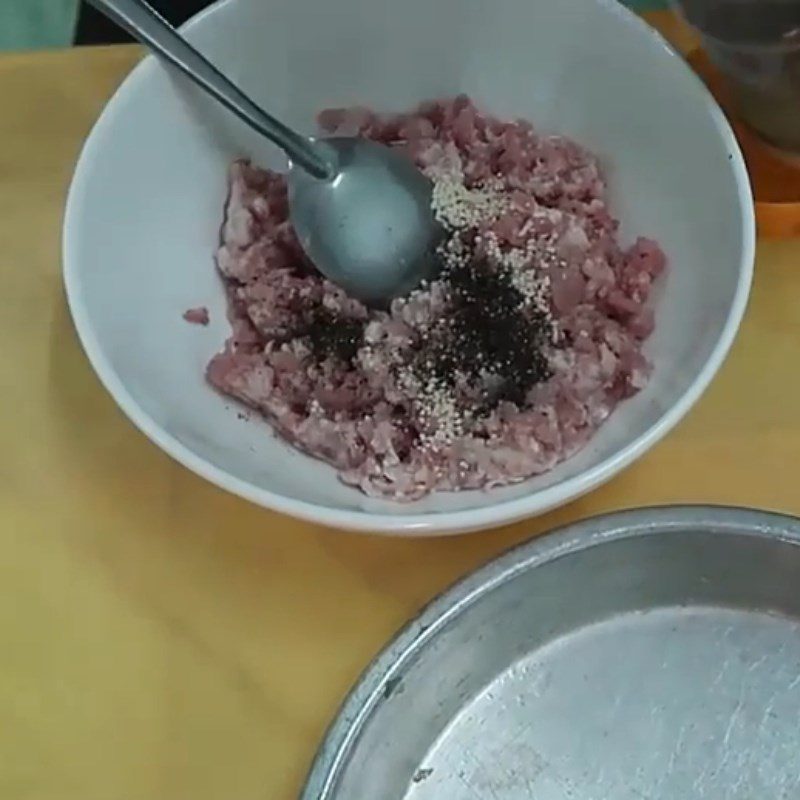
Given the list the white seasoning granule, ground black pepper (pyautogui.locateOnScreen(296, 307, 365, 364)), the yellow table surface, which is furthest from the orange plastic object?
ground black pepper (pyautogui.locateOnScreen(296, 307, 365, 364))

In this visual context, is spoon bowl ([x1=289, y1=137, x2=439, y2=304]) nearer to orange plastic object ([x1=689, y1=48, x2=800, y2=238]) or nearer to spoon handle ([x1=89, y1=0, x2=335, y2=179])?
spoon handle ([x1=89, y1=0, x2=335, y2=179])

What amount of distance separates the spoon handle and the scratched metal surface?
0.89 ft

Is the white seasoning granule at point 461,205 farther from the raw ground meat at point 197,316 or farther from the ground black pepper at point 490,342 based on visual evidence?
the raw ground meat at point 197,316

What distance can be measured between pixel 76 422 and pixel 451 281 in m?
0.25

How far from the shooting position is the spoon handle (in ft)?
2.59

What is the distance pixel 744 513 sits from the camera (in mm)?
796

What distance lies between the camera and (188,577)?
2.74 ft

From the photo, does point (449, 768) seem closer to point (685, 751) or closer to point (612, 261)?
point (685, 751)

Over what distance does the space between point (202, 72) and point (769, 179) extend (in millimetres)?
373

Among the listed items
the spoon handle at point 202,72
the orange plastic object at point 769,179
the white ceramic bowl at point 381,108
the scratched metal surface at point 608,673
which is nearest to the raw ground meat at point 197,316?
the white ceramic bowl at point 381,108

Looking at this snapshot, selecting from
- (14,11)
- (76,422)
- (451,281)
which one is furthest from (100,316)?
(14,11)

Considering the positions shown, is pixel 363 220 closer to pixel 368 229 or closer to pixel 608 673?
pixel 368 229

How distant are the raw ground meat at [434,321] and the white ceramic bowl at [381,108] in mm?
13

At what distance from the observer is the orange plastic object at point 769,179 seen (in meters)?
0.90
